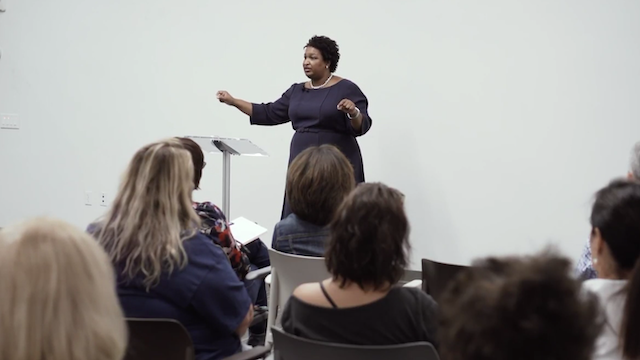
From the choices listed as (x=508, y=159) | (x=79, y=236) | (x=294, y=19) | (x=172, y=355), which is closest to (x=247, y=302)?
(x=172, y=355)

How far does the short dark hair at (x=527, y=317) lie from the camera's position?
746 millimetres

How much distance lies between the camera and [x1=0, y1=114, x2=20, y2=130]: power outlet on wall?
20.4 feet

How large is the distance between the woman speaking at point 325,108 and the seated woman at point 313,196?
141cm

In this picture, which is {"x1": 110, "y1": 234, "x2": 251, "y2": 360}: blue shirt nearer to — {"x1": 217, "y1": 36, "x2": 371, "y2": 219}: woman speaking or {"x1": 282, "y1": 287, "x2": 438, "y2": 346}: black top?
{"x1": 282, "y1": 287, "x2": 438, "y2": 346}: black top

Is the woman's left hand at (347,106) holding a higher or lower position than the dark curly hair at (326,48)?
lower

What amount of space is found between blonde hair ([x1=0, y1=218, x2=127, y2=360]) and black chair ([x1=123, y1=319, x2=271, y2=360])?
64 cm

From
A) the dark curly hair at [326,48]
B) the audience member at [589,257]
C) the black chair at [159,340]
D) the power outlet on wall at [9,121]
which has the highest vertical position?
the dark curly hair at [326,48]

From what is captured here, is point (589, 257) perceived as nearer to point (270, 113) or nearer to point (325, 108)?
point (325, 108)

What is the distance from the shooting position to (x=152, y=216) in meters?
1.94

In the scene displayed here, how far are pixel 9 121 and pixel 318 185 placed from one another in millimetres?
4687

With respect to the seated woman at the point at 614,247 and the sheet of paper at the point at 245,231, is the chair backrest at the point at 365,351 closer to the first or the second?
the seated woman at the point at 614,247

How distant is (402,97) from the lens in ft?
15.5

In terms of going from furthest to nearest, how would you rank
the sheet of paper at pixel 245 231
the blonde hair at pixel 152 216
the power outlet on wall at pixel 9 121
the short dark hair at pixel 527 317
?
the power outlet on wall at pixel 9 121 → the sheet of paper at pixel 245 231 → the blonde hair at pixel 152 216 → the short dark hair at pixel 527 317

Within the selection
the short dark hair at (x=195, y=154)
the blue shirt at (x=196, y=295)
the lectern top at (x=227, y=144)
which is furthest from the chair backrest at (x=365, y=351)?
the lectern top at (x=227, y=144)
